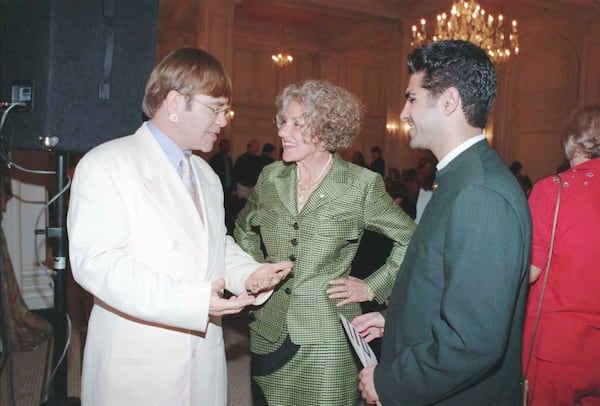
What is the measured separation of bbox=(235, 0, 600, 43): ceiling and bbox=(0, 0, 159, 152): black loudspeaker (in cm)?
805

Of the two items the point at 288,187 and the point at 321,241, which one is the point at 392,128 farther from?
the point at 321,241

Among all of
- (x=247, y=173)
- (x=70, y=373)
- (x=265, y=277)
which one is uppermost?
(x=247, y=173)

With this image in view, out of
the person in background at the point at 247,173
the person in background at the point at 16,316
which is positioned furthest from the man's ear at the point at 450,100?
the person in background at the point at 247,173

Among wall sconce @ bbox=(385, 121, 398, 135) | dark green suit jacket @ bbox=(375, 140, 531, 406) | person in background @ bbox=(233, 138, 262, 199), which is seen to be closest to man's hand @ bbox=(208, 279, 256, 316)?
dark green suit jacket @ bbox=(375, 140, 531, 406)

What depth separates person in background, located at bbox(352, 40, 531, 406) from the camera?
1.08 m

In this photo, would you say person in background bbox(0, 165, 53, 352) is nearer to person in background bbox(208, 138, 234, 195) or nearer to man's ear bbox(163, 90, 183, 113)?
man's ear bbox(163, 90, 183, 113)

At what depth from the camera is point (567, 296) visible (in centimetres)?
194

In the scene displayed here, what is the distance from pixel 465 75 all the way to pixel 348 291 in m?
1.02

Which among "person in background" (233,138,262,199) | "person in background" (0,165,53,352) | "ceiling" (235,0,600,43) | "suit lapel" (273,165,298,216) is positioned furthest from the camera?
"ceiling" (235,0,600,43)

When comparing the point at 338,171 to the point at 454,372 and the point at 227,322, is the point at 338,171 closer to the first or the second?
the point at 454,372

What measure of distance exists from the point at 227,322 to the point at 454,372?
3729 mm

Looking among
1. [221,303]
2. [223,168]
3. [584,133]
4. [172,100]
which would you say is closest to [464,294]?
[221,303]

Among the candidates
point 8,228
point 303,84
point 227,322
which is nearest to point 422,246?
point 303,84

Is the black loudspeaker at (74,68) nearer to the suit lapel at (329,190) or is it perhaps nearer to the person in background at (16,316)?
the suit lapel at (329,190)
